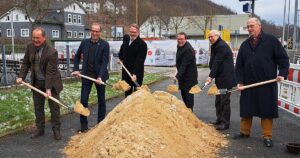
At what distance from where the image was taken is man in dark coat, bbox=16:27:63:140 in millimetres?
7430

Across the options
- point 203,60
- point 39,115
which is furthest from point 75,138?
point 203,60

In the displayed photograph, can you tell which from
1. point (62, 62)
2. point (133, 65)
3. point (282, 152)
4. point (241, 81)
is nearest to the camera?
point (282, 152)

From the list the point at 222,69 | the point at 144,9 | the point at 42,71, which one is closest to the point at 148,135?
the point at 42,71

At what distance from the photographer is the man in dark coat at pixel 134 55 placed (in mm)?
8797

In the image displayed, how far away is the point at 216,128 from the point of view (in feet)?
28.1

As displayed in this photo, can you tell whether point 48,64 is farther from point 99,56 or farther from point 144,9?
point 144,9

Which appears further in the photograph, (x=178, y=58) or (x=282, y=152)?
(x=178, y=58)

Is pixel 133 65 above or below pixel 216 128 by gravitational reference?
above

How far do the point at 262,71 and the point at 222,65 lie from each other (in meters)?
1.42

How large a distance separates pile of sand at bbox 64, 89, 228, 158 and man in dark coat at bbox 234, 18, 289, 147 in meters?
0.79

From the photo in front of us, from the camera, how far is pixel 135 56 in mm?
8953

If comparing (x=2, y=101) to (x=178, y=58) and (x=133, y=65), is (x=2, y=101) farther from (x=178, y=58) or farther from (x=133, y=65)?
(x=178, y=58)

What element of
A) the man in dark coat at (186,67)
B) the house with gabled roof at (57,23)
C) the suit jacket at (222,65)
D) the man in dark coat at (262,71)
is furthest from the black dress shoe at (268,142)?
the house with gabled roof at (57,23)

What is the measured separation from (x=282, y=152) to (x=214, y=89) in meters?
1.91
